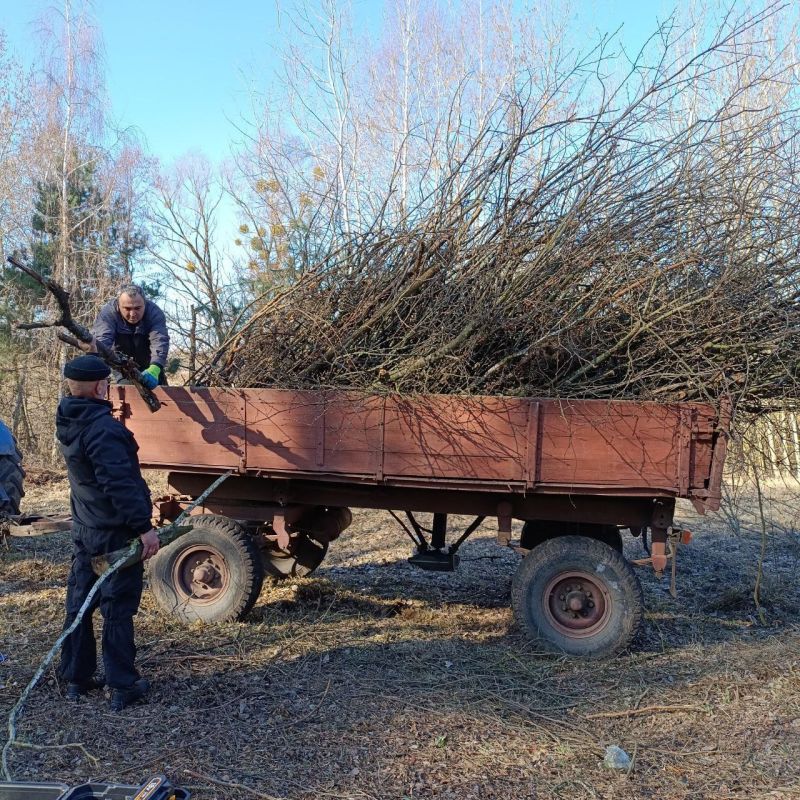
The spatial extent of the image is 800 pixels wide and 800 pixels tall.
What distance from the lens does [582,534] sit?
521cm

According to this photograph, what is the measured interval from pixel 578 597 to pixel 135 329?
3.98 metres

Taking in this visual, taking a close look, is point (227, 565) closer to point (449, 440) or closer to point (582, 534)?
point (449, 440)

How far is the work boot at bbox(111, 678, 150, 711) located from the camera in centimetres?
367

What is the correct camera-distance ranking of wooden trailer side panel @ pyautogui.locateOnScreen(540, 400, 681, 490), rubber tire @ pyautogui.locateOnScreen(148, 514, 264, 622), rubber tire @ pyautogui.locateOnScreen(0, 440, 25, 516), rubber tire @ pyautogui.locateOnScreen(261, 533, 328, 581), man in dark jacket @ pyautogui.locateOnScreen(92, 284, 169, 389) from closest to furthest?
wooden trailer side panel @ pyautogui.locateOnScreen(540, 400, 681, 490), rubber tire @ pyautogui.locateOnScreen(148, 514, 264, 622), man in dark jacket @ pyautogui.locateOnScreen(92, 284, 169, 389), rubber tire @ pyautogui.locateOnScreen(261, 533, 328, 581), rubber tire @ pyautogui.locateOnScreen(0, 440, 25, 516)

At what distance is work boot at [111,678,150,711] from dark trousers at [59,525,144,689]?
0.10ft

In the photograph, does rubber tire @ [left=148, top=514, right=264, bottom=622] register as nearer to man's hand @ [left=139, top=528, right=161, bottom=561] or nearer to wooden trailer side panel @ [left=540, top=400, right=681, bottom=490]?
man's hand @ [left=139, top=528, right=161, bottom=561]

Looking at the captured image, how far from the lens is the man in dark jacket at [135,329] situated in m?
5.51

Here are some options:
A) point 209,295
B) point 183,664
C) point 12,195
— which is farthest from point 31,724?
point 12,195

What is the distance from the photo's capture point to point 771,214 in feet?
17.2

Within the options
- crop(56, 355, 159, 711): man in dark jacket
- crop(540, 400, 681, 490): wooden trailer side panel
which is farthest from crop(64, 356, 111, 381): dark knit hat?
crop(540, 400, 681, 490): wooden trailer side panel

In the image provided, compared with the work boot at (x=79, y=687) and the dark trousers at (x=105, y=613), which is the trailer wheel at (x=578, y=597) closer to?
the dark trousers at (x=105, y=613)

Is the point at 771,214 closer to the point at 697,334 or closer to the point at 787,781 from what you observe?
the point at 697,334

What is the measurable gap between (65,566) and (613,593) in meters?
4.84

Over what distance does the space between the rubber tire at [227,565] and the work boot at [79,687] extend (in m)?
1.11
